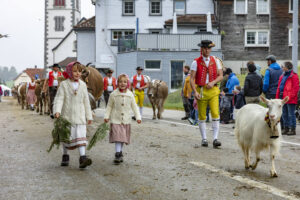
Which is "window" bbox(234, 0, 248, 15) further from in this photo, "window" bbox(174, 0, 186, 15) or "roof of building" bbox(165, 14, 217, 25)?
"window" bbox(174, 0, 186, 15)

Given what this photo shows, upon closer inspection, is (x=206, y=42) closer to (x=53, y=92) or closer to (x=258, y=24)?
(x=53, y=92)

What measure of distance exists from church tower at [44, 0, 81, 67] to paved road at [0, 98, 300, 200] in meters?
85.0

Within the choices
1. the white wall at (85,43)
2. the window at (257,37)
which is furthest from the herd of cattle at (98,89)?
the white wall at (85,43)

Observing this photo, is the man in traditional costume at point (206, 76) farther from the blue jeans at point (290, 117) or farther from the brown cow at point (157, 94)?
the brown cow at point (157, 94)

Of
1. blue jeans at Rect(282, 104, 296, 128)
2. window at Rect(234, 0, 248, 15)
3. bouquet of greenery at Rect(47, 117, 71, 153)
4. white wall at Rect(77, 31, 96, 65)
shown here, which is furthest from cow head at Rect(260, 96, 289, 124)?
white wall at Rect(77, 31, 96, 65)

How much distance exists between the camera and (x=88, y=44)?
173 feet

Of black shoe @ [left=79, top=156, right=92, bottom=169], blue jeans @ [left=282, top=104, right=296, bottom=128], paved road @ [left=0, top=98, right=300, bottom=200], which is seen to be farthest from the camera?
blue jeans @ [left=282, top=104, right=296, bottom=128]

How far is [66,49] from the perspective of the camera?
83.0m

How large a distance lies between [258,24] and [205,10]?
18.9 feet

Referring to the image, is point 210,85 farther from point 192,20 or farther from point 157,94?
point 192,20

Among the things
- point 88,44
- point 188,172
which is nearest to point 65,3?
point 88,44

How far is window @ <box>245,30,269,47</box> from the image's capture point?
44250mm

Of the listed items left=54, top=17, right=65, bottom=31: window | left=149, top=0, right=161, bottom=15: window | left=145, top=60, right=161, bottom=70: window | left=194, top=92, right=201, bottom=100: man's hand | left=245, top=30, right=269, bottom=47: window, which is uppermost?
left=54, top=17, right=65, bottom=31: window

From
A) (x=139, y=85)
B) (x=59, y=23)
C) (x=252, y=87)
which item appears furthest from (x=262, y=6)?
(x=59, y=23)
